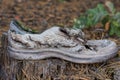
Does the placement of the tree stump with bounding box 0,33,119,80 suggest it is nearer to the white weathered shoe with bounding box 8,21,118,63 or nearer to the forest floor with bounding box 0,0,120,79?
the white weathered shoe with bounding box 8,21,118,63

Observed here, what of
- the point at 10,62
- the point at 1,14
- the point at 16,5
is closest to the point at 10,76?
the point at 10,62

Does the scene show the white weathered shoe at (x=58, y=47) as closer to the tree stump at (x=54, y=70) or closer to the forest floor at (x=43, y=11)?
the tree stump at (x=54, y=70)

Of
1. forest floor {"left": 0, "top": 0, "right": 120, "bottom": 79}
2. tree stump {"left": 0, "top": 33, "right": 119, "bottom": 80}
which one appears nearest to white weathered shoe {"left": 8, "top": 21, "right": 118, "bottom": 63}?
tree stump {"left": 0, "top": 33, "right": 119, "bottom": 80}

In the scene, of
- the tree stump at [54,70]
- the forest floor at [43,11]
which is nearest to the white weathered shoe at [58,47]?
the tree stump at [54,70]

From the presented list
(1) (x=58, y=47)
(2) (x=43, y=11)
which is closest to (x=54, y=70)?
(1) (x=58, y=47)

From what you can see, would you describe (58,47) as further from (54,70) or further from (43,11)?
(43,11)

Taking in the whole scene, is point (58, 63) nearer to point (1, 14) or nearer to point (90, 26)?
point (90, 26)
